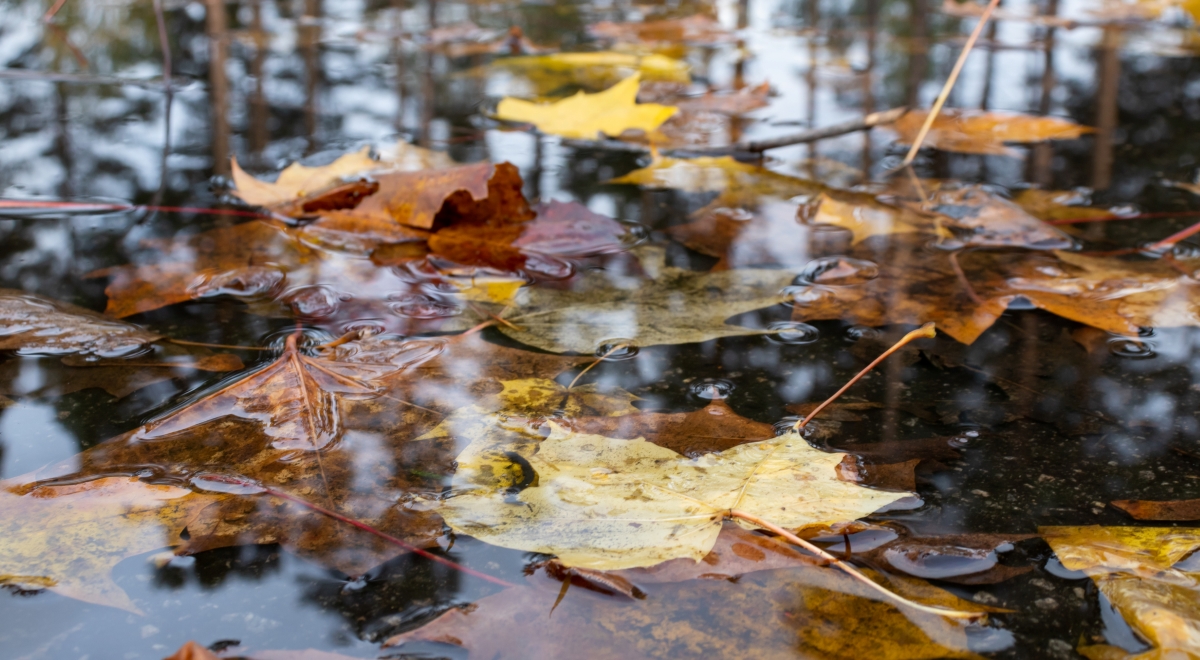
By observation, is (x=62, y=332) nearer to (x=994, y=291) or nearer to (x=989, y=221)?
(x=994, y=291)

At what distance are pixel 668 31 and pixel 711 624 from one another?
132 inches

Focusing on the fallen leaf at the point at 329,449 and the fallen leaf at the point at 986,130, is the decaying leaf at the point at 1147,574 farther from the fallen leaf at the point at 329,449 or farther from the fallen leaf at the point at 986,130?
the fallen leaf at the point at 986,130

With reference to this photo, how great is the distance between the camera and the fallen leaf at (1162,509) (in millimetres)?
829

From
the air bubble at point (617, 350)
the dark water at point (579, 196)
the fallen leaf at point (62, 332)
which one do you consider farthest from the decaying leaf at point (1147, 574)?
the fallen leaf at point (62, 332)

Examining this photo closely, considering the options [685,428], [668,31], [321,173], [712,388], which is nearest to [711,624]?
[685,428]

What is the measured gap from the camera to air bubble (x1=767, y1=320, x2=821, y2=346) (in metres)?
1.20

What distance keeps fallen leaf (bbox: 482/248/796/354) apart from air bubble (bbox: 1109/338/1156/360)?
0.47m

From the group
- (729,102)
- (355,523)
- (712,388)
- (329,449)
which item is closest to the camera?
(355,523)

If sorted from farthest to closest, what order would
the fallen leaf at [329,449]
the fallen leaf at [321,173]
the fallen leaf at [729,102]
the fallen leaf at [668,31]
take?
the fallen leaf at [668,31] < the fallen leaf at [729,102] < the fallen leaf at [321,173] < the fallen leaf at [329,449]

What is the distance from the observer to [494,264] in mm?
1446

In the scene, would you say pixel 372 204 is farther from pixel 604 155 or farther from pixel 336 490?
pixel 336 490

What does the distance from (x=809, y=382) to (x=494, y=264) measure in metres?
0.60

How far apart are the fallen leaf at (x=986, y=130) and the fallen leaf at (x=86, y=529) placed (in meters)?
1.92

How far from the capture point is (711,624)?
718 mm
